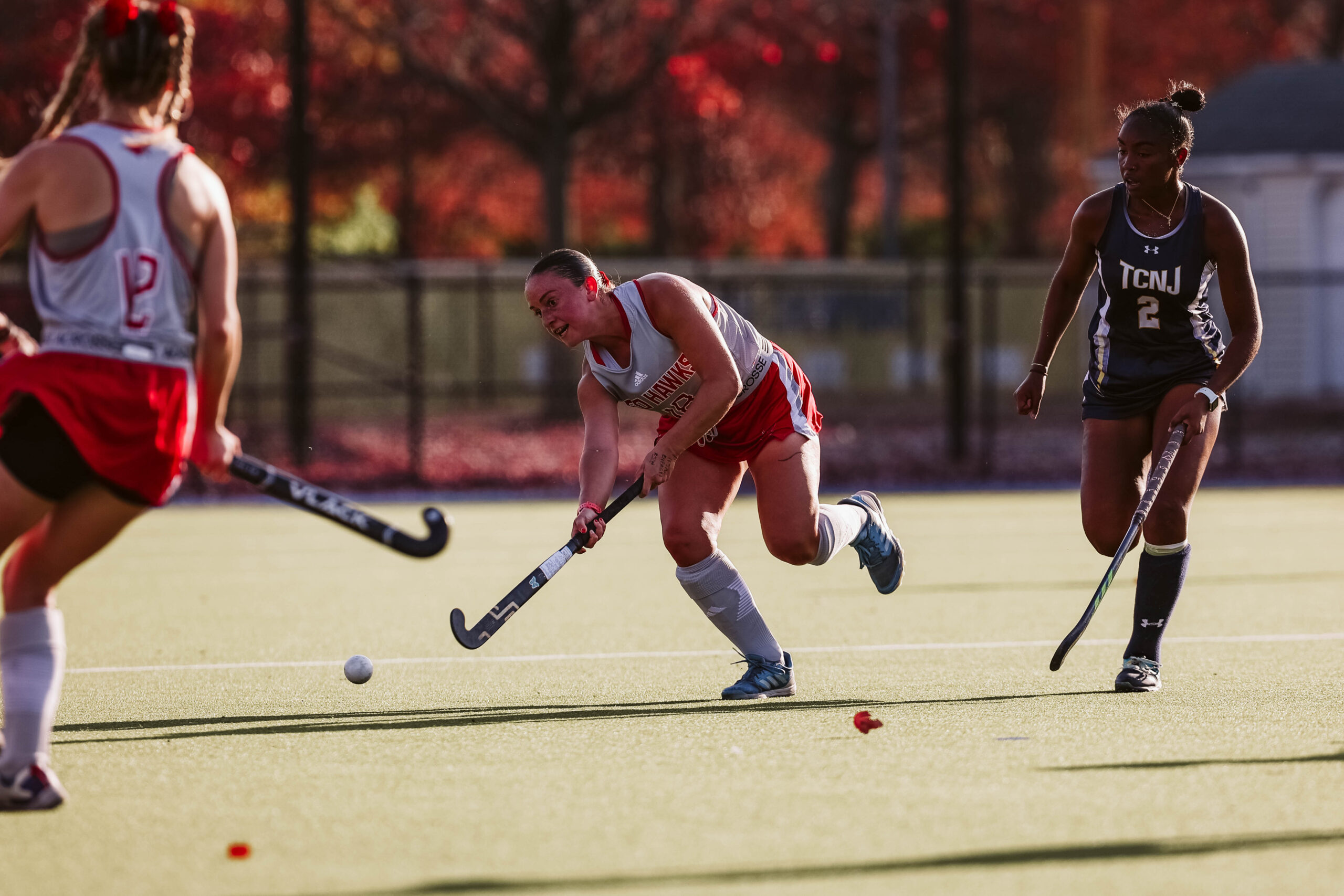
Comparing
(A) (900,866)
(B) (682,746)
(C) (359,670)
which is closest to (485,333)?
(C) (359,670)

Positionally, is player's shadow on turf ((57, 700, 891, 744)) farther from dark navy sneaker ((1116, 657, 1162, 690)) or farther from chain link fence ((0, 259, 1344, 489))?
chain link fence ((0, 259, 1344, 489))

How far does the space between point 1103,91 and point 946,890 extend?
34.1 m

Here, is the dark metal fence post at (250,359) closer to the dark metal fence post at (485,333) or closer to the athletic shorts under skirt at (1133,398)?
the dark metal fence post at (485,333)

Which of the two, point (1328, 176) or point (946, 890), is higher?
point (1328, 176)

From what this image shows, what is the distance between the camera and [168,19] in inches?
186

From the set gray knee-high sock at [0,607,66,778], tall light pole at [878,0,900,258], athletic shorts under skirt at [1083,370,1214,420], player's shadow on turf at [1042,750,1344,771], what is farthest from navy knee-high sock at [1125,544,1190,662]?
tall light pole at [878,0,900,258]

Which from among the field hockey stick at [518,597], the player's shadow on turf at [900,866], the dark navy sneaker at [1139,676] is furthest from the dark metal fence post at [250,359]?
the player's shadow on turf at [900,866]

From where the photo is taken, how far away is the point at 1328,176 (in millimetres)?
26016

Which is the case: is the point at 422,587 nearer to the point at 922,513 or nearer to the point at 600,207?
the point at 922,513

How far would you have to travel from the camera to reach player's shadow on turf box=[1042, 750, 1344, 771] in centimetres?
517

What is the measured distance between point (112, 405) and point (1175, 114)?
377cm

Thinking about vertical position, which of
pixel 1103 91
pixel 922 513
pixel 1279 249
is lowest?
pixel 922 513

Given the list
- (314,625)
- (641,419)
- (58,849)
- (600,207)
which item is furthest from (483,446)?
(600,207)

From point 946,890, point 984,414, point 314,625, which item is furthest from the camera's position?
point 984,414
